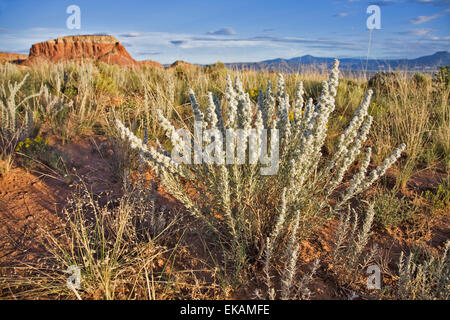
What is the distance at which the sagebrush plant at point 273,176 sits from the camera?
1.77 meters

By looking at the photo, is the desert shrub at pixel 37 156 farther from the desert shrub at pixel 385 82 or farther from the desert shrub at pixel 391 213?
the desert shrub at pixel 385 82

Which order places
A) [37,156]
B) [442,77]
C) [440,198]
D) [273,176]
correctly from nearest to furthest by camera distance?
[273,176], [440,198], [37,156], [442,77]

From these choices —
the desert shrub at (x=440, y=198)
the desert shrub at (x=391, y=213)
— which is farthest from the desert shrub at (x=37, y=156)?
the desert shrub at (x=440, y=198)

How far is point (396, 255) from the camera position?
2420 mm

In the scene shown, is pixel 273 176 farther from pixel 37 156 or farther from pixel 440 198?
pixel 37 156

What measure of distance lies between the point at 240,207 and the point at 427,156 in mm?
3189

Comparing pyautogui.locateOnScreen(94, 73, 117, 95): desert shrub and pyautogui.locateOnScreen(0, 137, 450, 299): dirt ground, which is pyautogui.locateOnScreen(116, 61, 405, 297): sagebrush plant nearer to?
pyautogui.locateOnScreen(0, 137, 450, 299): dirt ground

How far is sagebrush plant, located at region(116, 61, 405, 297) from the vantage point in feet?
5.81

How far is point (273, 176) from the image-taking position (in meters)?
2.29

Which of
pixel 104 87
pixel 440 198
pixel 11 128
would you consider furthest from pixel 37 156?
pixel 440 198

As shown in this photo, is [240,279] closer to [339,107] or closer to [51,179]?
[51,179]

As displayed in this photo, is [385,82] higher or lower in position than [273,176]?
higher

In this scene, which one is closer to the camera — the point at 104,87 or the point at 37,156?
the point at 37,156
